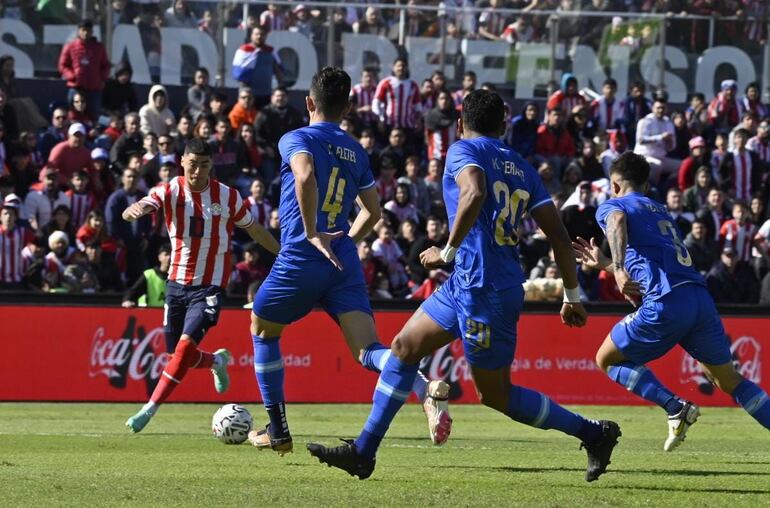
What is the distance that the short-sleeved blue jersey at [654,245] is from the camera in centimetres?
977

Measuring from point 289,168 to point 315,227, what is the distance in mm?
508

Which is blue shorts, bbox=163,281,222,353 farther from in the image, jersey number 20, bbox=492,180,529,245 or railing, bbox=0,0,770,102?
railing, bbox=0,0,770,102

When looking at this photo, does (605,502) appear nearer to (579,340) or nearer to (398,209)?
(579,340)

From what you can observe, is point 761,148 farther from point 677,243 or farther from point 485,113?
point 485,113

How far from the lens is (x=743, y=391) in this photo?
9531 millimetres

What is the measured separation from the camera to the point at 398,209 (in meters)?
21.3

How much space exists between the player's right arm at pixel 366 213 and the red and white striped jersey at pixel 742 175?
15.2 meters

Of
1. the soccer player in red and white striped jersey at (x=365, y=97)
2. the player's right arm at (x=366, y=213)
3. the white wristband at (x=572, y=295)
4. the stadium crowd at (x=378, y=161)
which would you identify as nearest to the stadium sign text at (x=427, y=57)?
the stadium crowd at (x=378, y=161)

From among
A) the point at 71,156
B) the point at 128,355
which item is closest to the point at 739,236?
the point at 128,355

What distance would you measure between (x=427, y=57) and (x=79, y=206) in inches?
289

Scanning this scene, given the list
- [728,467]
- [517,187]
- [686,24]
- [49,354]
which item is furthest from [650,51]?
[517,187]

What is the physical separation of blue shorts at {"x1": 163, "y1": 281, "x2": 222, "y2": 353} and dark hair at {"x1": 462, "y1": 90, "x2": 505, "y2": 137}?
439 centimetres

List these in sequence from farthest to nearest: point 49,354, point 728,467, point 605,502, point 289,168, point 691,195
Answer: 1. point 691,195
2. point 49,354
3. point 728,467
4. point 289,168
5. point 605,502

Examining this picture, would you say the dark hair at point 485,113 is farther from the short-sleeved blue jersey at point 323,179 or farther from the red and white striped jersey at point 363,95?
the red and white striped jersey at point 363,95
